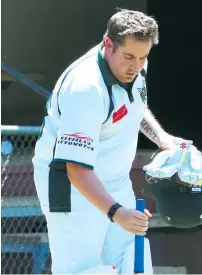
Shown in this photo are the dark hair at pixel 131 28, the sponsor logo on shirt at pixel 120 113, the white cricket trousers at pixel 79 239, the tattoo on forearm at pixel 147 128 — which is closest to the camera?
the dark hair at pixel 131 28

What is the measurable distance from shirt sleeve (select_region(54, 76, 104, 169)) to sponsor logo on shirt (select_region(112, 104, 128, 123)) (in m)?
0.11

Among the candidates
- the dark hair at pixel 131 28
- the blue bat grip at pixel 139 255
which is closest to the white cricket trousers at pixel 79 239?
the blue bat grip at pixel 139 255

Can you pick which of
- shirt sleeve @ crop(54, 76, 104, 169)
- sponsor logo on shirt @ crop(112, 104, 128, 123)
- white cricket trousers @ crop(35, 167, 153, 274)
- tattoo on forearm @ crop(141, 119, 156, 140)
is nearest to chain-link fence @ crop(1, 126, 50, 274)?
tattoo on forearm @ crop(141, 119, 156, 140)

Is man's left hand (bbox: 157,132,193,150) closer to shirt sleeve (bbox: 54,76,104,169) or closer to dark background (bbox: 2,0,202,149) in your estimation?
shirt sleeve (bbox: 54,76,104,169)

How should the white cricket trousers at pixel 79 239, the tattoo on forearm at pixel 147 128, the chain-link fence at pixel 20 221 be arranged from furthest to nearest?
the chain-link fence at pixel 20 221 < the tattoo on forearm at pixel 147 128 < the white cricket trousers at pixel 79 239

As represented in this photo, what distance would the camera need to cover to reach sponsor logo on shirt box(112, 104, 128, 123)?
122 inches

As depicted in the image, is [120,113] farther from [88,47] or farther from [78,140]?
[88,47]

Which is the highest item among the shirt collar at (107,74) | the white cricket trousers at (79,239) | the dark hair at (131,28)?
the dark hair at (131,28)

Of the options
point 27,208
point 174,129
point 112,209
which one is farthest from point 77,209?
point 174,129

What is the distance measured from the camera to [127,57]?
301 cm

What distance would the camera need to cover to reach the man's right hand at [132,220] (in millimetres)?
2869

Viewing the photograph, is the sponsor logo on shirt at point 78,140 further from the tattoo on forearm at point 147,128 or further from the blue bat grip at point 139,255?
the tattoo on forearm at point 147,128

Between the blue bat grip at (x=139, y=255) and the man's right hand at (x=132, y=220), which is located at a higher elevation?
the man's right hand at (x=132, y=220)

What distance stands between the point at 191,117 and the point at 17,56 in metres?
2.16
